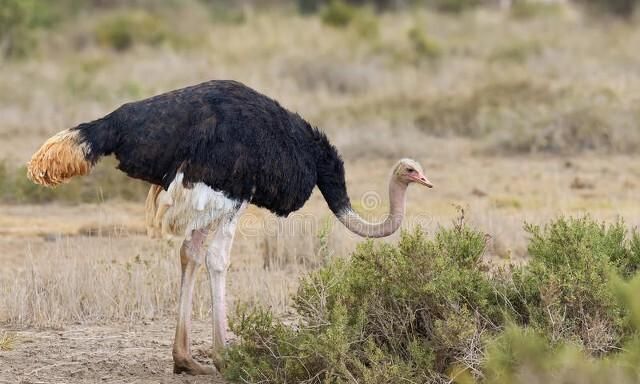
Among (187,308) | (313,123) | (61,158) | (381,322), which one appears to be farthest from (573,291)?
(313,123)

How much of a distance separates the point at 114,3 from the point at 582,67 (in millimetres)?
19478

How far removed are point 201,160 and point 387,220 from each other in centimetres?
109

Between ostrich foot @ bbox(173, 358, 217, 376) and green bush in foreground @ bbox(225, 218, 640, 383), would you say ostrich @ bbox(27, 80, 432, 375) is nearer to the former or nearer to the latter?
ostrich foot @ bbox(173, 358, 217, 376)

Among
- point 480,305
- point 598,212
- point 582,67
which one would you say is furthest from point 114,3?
point 480,305

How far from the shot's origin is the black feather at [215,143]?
20.2 feet

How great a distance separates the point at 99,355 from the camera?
267 inches

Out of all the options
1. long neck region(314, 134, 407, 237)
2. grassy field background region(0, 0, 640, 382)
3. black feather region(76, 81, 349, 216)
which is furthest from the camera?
grassy field background region(0, 0, 640, 382)

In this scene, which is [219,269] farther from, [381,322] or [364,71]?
[364,71]

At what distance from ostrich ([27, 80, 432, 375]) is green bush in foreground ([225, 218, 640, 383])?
0.47 meters

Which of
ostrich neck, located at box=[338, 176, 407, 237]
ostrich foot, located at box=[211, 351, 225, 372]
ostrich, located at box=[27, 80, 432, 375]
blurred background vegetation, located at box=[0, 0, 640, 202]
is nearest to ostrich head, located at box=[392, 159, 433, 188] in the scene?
ostrich neck, located at box=[338, 176, 407, 237]

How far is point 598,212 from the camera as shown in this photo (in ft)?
35.9

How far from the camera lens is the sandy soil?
6355 mm

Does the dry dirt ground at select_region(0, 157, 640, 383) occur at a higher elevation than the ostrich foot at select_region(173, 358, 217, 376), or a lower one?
higher

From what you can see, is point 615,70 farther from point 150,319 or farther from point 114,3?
point 114,3
